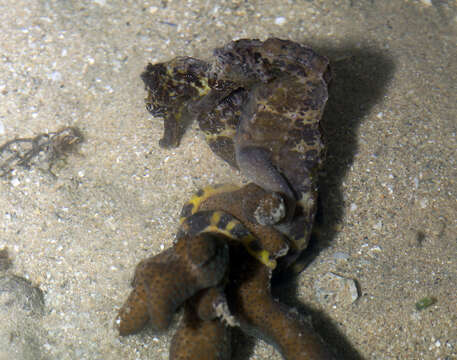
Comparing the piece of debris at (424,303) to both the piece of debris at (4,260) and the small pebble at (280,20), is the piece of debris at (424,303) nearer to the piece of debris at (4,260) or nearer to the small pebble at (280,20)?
the small pebble at (280,20)

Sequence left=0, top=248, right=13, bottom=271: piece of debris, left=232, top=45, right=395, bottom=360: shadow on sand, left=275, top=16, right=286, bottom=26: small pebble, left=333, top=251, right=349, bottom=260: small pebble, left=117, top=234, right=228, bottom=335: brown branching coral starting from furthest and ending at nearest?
left=275, top=16, right=286, bottom=26: small pebble, left=0, top=248, right=13, bottom=271: piece of debris, left=333, top=251, right=349, bottom=260: small pebble, left=232, top=45, right=395, bottom=360: shadow on sand, left=117, top=234, right=228, bottom=335: brown branching coral

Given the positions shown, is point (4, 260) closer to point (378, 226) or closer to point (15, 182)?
point (15, 182)

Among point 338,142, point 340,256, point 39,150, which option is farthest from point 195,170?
point 39,150

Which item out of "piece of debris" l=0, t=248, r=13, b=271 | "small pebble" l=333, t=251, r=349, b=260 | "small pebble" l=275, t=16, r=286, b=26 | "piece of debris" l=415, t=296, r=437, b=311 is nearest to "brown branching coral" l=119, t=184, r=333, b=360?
"small pebble" l=333, t=251, r=349, b=260

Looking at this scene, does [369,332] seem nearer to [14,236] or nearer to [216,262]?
[216,262]

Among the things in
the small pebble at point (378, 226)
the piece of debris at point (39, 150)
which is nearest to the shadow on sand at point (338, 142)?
the small pebble at point (378, 226)

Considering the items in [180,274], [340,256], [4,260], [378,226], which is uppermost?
[180,274]

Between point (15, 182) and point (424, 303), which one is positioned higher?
point (424, 303)

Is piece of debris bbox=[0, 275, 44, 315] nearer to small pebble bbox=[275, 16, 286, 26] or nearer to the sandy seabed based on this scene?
the sandy seabed
